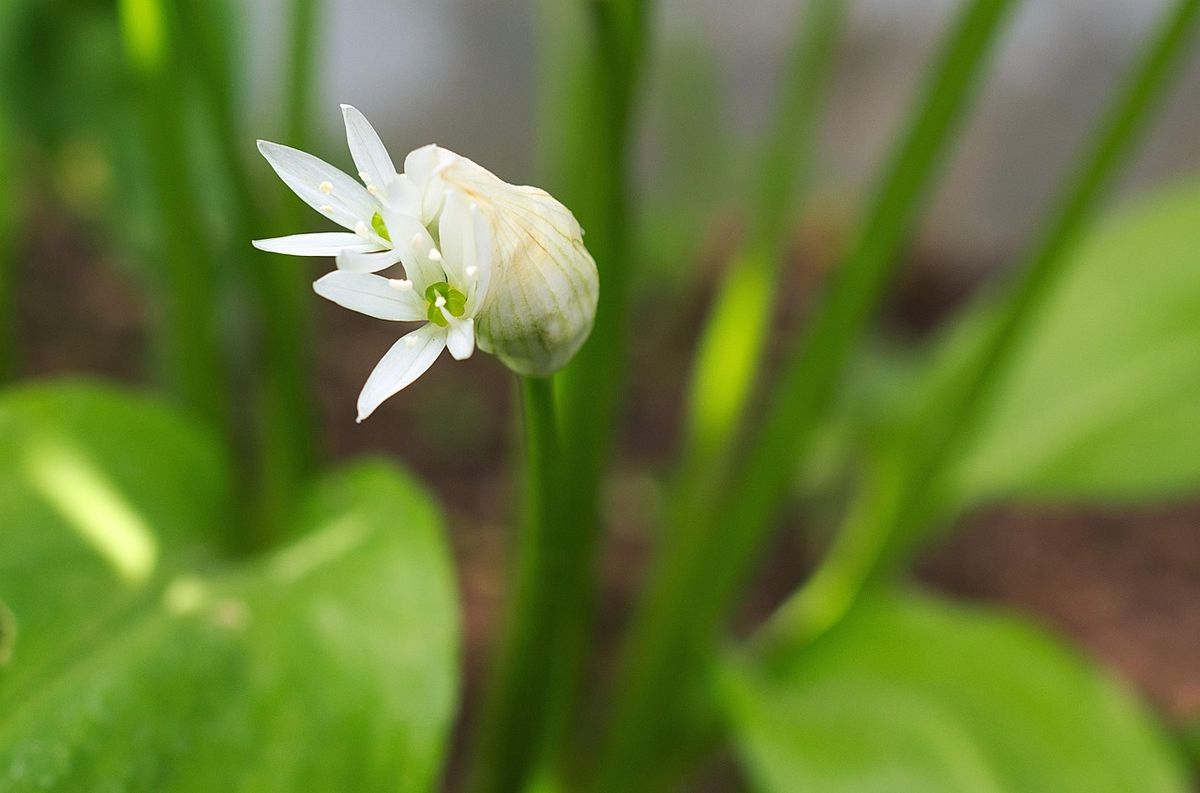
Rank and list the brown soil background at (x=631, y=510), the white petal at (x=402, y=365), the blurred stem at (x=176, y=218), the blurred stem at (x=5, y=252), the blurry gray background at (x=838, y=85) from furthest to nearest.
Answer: the blurry gray background at (x=838, y=85)
the brown soil background at (x=631, y=510)
the blurred stem at (x=5, y=252)
the blurred stem at (x=176, y=218)
the white petal at (x=402, y=365)

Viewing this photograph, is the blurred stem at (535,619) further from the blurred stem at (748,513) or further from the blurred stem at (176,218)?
the blurred stem at (176,218)

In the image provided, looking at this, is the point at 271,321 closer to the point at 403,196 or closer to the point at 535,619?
the point at 535,619

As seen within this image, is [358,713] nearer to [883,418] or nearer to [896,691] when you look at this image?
[896,691]

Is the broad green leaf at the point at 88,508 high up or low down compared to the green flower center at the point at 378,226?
down

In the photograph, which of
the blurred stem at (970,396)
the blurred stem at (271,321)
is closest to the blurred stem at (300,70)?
the blurred stem at (271,321)

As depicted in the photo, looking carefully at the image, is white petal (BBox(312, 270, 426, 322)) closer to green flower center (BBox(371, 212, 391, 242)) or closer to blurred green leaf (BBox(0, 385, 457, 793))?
green flower center (BBox(371, 212, 391, 242))

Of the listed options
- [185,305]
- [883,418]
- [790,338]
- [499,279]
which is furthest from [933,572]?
[499,279]
